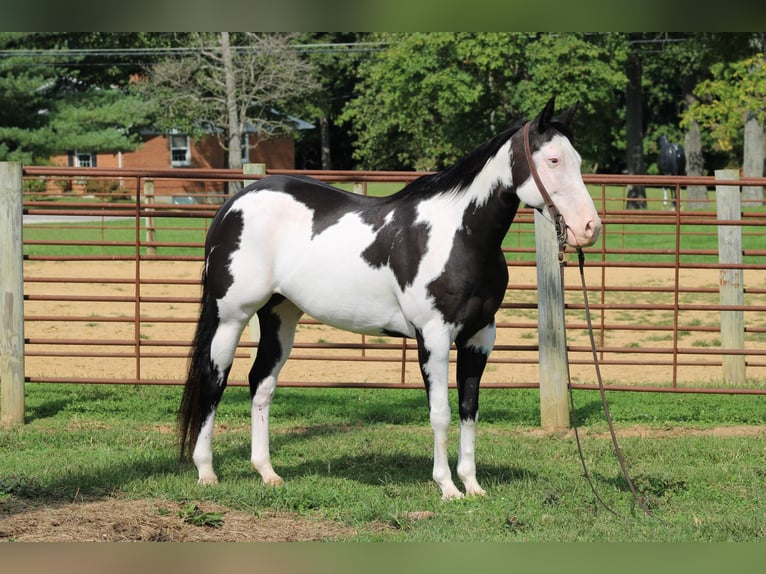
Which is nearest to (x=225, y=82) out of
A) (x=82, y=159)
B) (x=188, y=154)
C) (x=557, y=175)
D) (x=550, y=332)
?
(x=188, y=154)

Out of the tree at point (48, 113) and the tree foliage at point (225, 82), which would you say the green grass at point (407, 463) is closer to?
the tree at point (48, 113)

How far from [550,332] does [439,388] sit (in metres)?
2.08

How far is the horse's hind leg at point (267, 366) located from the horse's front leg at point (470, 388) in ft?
3.49

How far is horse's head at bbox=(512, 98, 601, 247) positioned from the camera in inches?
174

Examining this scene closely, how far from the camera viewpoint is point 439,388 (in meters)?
4.86

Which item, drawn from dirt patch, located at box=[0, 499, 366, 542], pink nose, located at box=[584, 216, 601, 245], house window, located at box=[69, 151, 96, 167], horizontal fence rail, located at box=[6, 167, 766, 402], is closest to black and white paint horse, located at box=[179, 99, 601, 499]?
pink nose, located at box=[584, 216, 601, 245]

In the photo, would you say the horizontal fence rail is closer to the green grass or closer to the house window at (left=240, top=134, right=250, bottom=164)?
the green grass

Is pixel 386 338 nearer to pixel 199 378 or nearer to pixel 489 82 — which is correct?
pixel 199 378

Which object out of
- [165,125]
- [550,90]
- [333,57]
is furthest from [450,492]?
[333,57]

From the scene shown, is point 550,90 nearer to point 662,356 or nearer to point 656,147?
point 656,147

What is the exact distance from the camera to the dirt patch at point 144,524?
13.5 ft

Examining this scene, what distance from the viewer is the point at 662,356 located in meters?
10.1

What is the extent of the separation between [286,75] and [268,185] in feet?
101

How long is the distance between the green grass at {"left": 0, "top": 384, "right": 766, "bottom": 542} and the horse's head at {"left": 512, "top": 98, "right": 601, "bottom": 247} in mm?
1343
